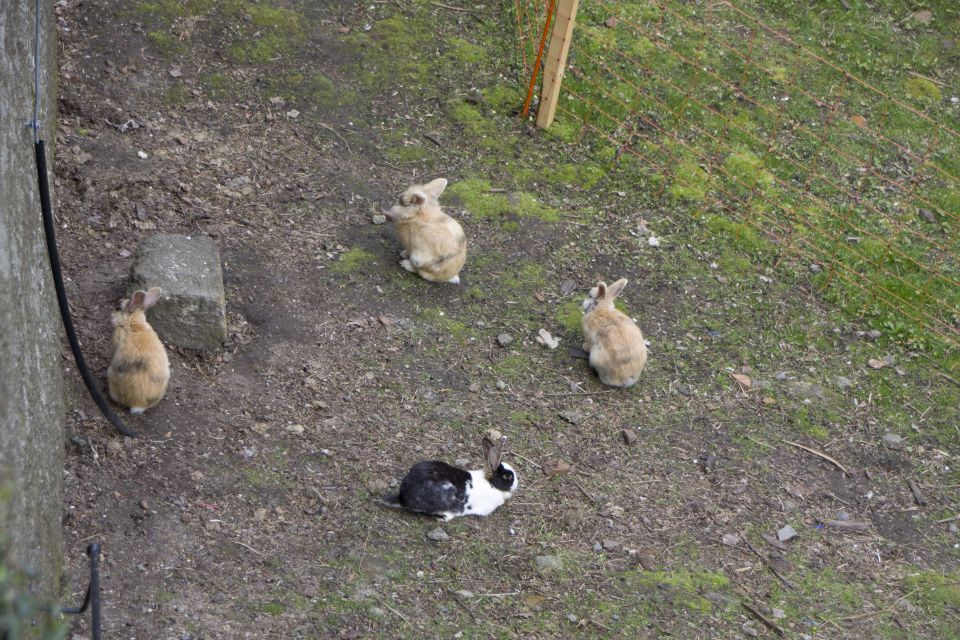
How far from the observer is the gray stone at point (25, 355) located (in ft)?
11.0

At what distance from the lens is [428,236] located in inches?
260

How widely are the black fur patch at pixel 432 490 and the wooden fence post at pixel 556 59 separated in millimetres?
4331

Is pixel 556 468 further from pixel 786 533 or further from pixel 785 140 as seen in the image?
pixel 785 140

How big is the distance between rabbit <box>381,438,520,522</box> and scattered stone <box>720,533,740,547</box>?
1304mm

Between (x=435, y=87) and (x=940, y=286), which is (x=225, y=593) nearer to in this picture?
(x=435, y=87)

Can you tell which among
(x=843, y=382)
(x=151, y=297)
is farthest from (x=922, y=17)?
(x=151, y=297)

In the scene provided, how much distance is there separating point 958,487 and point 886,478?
1.65 ft

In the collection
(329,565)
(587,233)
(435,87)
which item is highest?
(435,87)

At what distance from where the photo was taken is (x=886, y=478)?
6.22 metres

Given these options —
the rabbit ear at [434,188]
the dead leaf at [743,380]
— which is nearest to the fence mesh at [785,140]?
the dead leaf at [743,380]

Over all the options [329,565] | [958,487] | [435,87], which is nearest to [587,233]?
[435,87]

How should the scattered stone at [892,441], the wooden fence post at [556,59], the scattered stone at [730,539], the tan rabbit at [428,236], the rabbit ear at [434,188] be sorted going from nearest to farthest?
the scattered stone at [730,539], the scattered stone at [892,441], the tan rabbit at [428,236], the rabbit ear at [434,188], the wooden fence post at [556,59]

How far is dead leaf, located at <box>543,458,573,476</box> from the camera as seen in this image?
5641mm

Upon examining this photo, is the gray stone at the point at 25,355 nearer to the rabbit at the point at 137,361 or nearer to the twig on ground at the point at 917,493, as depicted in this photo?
the rabbit at the point at 137,361
